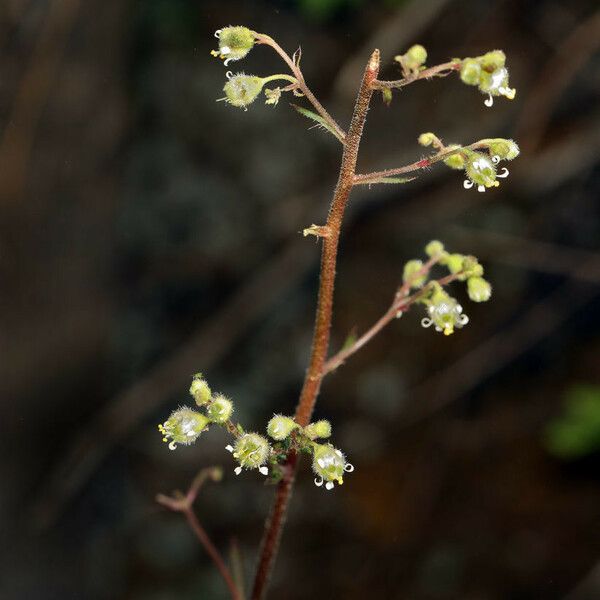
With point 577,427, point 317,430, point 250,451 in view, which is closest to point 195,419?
point 250,451

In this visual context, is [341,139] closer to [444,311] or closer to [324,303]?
[324,303]

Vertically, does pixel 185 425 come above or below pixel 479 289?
below

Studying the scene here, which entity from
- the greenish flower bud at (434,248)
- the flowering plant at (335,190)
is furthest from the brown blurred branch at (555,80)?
the flowering plant at (335,190)

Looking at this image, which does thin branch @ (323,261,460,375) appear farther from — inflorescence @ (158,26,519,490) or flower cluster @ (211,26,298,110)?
flower cluster @ (211,26,298,110)

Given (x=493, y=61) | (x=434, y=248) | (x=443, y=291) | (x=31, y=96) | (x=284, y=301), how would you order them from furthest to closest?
(x=284, y=301) → (x=31, y=96) → (x=434, y=248) → (x=443, y=291) → (x=493, y=61)

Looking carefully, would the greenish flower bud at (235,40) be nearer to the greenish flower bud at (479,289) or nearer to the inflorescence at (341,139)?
the inflorescence at (341,139)

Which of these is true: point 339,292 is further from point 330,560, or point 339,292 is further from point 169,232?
point 330,560
